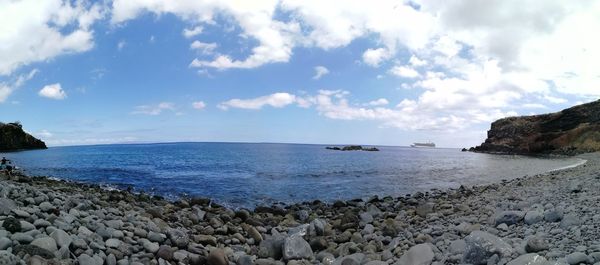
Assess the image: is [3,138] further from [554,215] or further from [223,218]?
[554,215]

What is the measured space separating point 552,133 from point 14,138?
140 meters

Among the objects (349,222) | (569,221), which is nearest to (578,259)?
(569,221)

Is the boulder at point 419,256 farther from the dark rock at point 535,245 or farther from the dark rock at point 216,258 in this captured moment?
the dark rock at point 216,258

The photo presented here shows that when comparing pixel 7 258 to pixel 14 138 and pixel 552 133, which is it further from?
pixel 14 138

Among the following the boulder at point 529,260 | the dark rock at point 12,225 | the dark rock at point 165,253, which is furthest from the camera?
the dark rock at point 165,253

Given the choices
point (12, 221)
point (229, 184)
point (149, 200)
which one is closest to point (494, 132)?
point (229, 184)

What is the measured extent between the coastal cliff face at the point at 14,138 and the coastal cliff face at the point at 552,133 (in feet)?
436

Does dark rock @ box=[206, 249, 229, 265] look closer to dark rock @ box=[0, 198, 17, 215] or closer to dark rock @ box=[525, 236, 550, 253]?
dark rock @ box=[0, 198, 17, 215]

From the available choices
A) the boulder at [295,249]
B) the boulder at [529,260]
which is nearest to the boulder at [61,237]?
the boulder at [295,249]

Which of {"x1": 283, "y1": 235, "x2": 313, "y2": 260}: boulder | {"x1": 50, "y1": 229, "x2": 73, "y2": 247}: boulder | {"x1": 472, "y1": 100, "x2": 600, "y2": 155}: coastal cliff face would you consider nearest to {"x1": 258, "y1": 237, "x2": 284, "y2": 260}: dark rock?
{"x1": 283, "y1": 235, "x2": 313, "y2": 260}: boulder

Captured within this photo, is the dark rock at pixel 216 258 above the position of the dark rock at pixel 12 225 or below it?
below

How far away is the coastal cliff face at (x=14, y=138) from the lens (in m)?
102

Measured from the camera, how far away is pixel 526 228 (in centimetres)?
831

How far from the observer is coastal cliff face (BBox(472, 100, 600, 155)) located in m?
78.1
